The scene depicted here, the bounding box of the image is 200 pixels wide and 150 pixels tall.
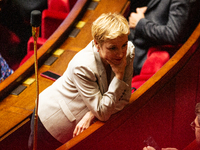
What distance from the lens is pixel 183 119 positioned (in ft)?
6.72

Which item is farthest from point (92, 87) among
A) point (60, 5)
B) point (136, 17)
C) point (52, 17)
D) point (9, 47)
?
point (9, 47)

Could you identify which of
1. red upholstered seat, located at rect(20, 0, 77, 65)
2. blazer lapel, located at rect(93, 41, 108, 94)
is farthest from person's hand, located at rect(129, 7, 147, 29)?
blazer lapel, located at rect(93, 41, 108, 94)

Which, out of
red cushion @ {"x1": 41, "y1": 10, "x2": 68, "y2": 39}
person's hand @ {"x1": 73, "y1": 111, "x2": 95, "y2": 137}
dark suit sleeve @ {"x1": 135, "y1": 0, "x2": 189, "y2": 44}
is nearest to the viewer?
person's hand @ {"x1": 73, "y1": 111, "x2": 95, "y2": 137}

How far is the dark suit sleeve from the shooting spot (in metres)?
2.17

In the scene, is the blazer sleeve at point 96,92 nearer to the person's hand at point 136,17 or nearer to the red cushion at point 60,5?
the person's hand at point 136,17

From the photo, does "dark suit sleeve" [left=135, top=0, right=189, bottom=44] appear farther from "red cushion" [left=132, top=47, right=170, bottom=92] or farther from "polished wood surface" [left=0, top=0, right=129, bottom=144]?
"polished wood surface" [left=0, top=0, right=129, bottom=144]

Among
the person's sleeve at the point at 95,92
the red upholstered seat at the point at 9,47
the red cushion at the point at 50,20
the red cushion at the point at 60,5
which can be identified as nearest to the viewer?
the person's sleeve at the point at 95,92

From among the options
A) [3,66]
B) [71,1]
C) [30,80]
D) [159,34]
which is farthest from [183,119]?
[71,1]

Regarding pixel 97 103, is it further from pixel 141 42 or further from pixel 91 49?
pixel 141 42

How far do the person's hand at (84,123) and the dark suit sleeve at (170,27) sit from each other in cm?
104

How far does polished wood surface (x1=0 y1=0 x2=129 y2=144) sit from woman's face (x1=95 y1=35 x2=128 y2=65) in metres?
0.71

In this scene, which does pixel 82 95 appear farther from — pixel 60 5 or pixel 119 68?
pixel 60 5

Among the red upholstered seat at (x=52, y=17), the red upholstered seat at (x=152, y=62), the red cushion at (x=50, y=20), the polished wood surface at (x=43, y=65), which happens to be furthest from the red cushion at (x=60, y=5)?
the red upholstered seat at (x=152, y=62)

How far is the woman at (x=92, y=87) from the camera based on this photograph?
132 centimetres
